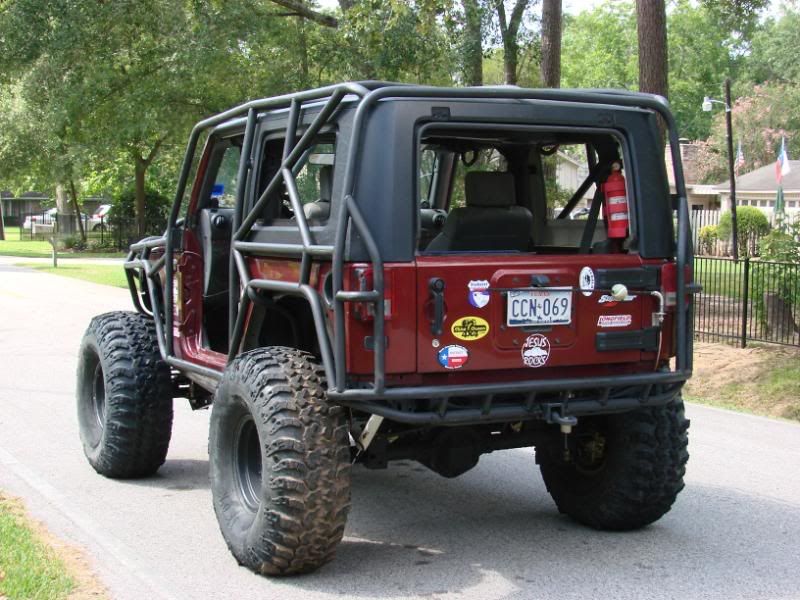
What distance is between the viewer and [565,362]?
5.30 metres

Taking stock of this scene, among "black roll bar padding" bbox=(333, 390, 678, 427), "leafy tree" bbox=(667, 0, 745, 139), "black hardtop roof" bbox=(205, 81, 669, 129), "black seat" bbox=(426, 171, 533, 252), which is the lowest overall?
"black roll bar padding" bbox=(333, 390, 678, 427)

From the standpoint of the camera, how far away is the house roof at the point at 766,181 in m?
52.4

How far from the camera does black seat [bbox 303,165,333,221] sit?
216 inches

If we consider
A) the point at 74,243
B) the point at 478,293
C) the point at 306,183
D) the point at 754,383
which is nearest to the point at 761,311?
the point at 754,383

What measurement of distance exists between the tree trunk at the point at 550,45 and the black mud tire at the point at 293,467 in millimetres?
15247

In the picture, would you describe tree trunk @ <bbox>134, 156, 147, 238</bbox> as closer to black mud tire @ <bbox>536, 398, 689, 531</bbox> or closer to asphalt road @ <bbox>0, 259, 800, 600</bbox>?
asphalt road @ <bbox>0, 259, 800, 600</bbox>

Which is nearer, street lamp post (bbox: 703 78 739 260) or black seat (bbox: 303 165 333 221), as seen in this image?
black seat (bbox: 303 165 333 221)

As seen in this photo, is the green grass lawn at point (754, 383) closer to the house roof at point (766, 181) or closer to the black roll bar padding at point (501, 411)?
the black roll bar padding at point (501, 411)

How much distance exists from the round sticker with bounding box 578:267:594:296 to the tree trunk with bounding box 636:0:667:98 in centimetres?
1016

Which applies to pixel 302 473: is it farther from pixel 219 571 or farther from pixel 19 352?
pixel 19 352

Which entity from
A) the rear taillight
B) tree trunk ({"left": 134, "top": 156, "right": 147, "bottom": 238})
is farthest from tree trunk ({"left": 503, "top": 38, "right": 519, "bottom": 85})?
the rear taillight

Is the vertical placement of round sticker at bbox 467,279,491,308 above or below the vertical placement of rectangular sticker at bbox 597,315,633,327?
above

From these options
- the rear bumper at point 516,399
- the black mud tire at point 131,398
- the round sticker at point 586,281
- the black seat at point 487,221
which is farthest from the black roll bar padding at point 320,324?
the black mud tire at point 131,398

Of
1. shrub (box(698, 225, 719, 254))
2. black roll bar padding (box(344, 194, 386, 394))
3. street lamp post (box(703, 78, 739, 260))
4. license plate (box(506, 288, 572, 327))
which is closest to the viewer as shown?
black roll bar padding (box(344, 194, 386, 394))
